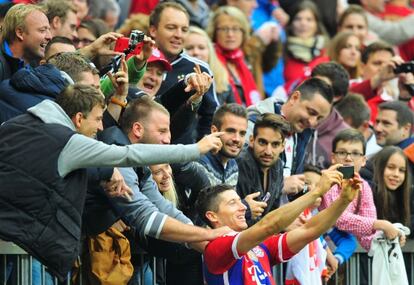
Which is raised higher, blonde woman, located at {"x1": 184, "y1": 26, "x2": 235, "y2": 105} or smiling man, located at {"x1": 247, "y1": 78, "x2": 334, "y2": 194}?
blonde woman, located at {"x1": 184, "y1": 26, "x2": 235, "y2": 105}

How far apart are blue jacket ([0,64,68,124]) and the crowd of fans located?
0.04 feet

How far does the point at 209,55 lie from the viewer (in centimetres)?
1362

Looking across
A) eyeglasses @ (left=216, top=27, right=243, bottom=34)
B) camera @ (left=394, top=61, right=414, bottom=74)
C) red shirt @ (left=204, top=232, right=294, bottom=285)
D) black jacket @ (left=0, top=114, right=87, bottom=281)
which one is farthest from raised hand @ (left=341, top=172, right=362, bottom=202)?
eyeglasses @ (left=216, top=27, right=243, bottom=34)

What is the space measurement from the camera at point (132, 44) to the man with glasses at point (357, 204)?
1990mm

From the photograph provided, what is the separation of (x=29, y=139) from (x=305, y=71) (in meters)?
7.36

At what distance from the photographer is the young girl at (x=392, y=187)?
11859 millimetres

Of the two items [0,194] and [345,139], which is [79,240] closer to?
[0,194]

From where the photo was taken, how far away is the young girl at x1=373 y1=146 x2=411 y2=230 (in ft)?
38.9

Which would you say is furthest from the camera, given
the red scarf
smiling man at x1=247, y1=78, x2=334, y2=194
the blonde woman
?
the red scarf

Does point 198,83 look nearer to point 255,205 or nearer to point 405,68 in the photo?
point 255,205

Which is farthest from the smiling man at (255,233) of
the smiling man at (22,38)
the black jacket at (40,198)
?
the smiling man at (22,38)

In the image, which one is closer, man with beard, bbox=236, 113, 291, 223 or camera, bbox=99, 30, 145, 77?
camera, bbox=99, 30, 145, 77

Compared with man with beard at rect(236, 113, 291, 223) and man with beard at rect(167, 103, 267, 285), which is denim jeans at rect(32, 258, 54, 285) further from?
man with beard at rect(236, 113, 291, 223)

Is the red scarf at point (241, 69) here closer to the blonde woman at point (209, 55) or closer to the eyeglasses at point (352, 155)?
the blonde woman at point (209, 55)
